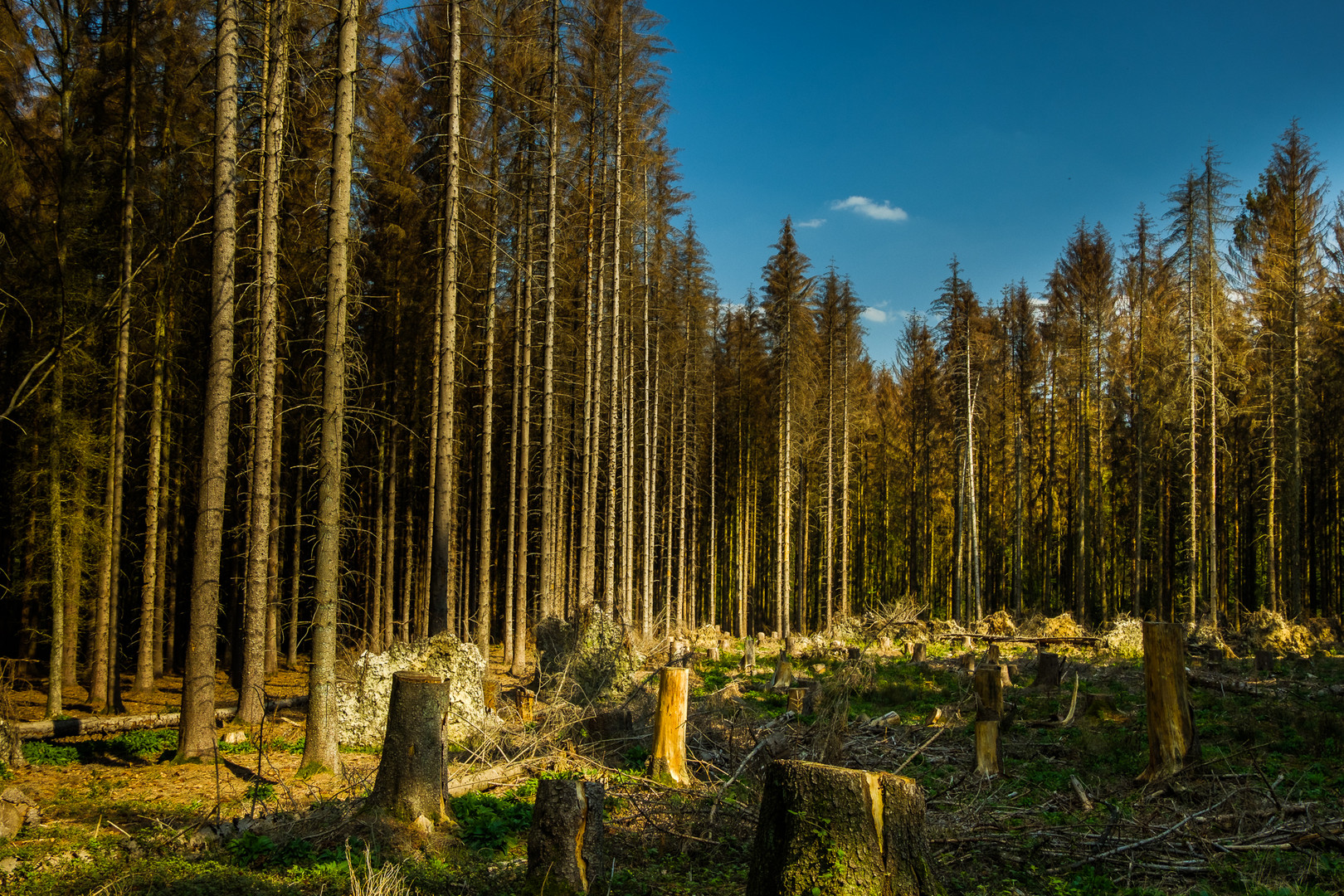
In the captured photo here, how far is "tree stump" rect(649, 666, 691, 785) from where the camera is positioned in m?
7.36

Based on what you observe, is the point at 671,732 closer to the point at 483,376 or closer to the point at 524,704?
the point at 524,704

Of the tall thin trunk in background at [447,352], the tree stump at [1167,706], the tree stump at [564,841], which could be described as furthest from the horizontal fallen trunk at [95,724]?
the tree stump at [1167,706]

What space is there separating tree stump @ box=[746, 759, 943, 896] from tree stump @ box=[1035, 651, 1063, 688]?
10.5 metres

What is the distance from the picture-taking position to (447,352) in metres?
12.2

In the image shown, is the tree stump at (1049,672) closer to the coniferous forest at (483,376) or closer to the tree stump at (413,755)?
the coniferous forest at (483,376)

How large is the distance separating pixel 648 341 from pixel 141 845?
1971 centimetres

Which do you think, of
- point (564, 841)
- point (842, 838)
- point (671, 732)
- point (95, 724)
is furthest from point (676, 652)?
point (842, 838)

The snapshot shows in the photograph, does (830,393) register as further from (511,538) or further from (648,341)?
(511,538)

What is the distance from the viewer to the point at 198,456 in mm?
16188

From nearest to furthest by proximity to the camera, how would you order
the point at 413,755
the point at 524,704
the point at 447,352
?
the point at 413,755, the point at 524,704, the point at 447,352

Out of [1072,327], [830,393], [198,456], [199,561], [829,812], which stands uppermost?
[1072,327]

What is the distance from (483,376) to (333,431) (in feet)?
39.6

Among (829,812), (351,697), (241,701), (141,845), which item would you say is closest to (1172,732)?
(829,812)

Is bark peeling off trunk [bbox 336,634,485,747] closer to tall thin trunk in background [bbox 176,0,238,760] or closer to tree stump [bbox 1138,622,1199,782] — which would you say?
tall thin trunk in background [bbox 176,0,238,760]
